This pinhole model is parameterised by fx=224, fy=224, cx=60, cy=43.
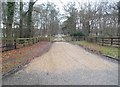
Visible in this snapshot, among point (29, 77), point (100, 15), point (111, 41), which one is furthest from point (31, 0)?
point (29, 77)

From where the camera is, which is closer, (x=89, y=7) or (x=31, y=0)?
(x=31, y=0)

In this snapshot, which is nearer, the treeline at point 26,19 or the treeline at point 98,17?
the treeline at point 26,19

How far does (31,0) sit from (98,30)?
20692mm

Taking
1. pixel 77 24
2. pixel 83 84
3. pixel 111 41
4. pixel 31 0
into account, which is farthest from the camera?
pixel 77 24

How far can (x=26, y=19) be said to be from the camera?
1483 inches

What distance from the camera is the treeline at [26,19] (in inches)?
856

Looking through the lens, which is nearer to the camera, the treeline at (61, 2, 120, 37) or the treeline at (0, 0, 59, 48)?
the treeline at (0, 0, 59, 48)

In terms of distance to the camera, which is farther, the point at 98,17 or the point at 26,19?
the point at 98,17

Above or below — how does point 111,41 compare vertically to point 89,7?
below

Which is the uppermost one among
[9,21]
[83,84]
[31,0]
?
[31,0]

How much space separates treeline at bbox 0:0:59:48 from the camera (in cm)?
2175

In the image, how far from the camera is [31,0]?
1260 inches

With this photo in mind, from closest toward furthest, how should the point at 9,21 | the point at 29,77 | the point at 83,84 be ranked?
the point at 83,84
the point at 29,77
the point at 9,21

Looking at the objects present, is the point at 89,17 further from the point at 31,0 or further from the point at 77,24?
the point at 31,0
